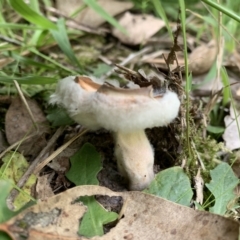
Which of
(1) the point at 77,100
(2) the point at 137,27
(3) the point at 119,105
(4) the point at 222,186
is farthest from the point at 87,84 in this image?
(2) the point at 137,27

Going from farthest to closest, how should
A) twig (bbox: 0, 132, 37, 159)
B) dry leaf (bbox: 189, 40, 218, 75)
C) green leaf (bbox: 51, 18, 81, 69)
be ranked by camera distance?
dry leaf (bbox: 189, 40, 218, 75) → green leaf (bbox: 51, 18, 81, 69) → twig (bbox: 0, 132, 37, 159)

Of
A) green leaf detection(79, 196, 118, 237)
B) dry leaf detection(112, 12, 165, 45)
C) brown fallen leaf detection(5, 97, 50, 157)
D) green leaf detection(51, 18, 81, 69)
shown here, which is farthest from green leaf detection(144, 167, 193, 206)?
dry leaf detection(112, 12, 165, 45)

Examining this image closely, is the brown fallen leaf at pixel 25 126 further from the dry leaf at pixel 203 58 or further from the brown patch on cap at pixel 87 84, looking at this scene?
the dry leaf at pixel 203 58

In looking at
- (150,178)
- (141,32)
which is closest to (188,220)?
(150,178)

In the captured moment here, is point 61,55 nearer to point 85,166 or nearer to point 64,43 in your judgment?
point 64,43

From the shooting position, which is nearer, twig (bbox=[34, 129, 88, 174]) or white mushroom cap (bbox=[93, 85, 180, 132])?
white mushroom cap (bbox=[93, 85, 180, 132])

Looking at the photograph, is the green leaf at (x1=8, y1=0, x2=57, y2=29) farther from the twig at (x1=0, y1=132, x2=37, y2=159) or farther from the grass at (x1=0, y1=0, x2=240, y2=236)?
the twig at (x1=0, y1=132, x2=37, y2=159)
